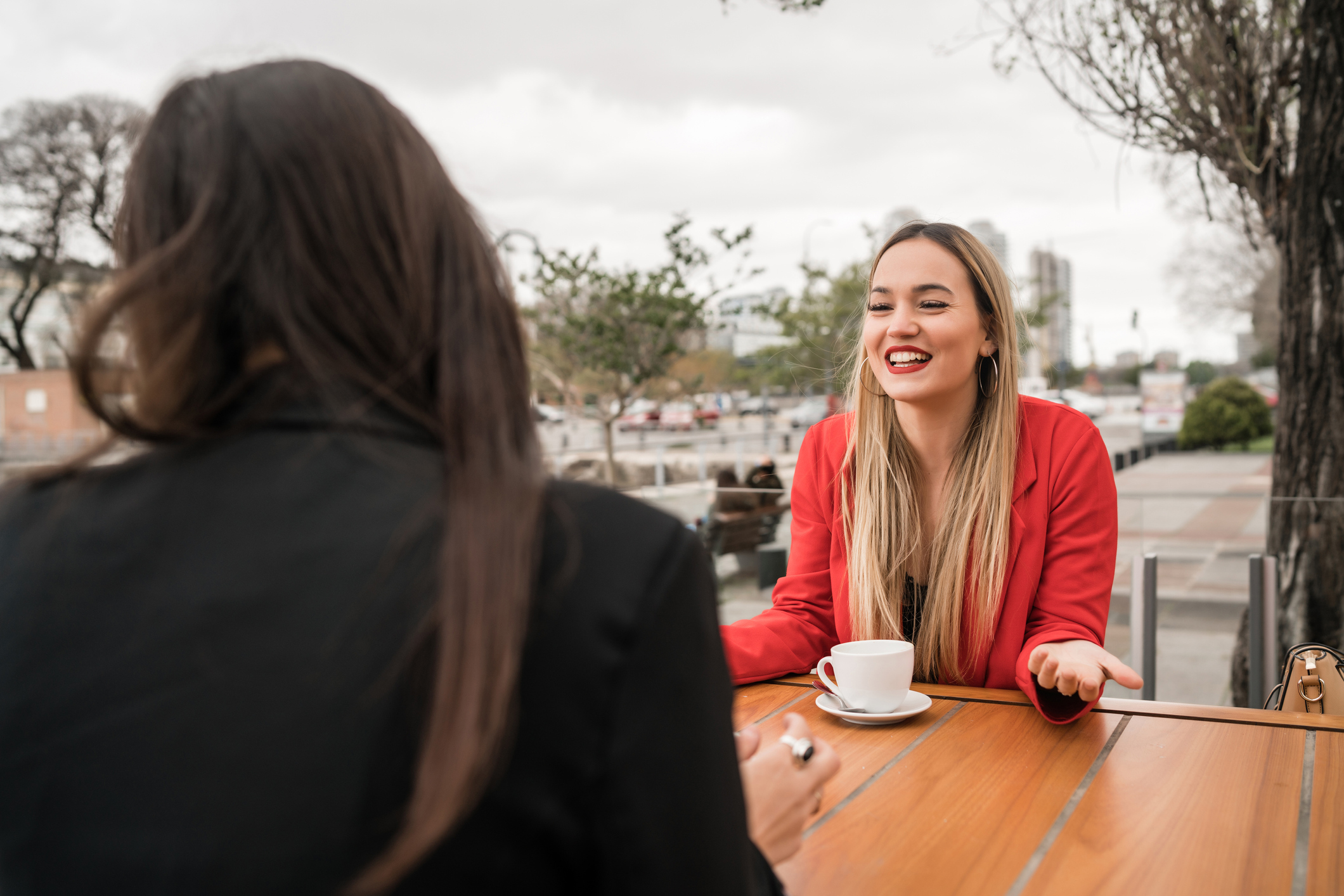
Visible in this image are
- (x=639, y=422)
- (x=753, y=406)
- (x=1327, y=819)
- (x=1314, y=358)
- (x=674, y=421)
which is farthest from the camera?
(x=753, y=406)

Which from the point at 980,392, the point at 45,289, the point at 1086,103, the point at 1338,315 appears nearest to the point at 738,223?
the point at 1086,103

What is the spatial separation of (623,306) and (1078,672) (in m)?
5.93

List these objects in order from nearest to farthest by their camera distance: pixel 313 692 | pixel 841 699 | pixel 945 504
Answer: pixel 313 692 → pixel 841 699 → pixel 945 504

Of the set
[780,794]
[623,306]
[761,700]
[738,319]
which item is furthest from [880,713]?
[738,319]

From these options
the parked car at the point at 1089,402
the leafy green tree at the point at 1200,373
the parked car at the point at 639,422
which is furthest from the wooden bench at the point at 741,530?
the leafy green tree at the point at 1200,373

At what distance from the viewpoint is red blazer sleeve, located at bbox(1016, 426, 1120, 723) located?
6.09 ft

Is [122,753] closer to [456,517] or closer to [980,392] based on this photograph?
[456,517]

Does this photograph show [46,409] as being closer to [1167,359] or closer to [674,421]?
[674,421]

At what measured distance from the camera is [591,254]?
7.16m

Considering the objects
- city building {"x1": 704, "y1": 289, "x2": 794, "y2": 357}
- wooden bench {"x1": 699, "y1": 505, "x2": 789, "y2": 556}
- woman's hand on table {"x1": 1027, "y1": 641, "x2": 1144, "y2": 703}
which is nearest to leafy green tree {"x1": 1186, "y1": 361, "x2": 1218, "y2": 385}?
city building {"x1": 704, "y1": 289, "x2": 794, "y2": 357}

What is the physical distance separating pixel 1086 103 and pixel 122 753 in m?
4.16

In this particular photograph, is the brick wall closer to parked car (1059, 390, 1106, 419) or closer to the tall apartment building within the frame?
the tall apartment building

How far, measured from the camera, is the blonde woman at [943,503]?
1.89 meters

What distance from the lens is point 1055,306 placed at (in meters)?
23.1
